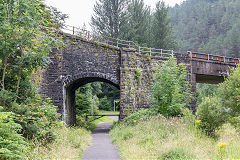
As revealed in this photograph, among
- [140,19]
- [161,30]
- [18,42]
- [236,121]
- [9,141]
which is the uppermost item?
[140,19]

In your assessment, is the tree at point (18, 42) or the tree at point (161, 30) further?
the tree at point (161, 30)

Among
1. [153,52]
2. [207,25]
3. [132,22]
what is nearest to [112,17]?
[132,22]

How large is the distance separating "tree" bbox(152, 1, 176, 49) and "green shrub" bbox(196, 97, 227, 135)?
30.6 meters

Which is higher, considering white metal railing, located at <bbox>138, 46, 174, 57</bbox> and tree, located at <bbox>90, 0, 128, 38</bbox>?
tree, located at <bbox>90, 0, 128, 38</bbox>

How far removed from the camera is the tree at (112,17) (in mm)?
35875

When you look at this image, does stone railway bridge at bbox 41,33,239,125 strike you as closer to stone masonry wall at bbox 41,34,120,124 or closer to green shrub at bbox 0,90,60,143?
stone masonry wall at bbox 41,34,120,124

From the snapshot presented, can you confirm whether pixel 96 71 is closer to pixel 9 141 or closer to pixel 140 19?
pixel 9 141

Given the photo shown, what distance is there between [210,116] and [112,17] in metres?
30.1

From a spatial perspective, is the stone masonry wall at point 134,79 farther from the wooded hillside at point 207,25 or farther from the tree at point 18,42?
the wooded hillside at point 207,25

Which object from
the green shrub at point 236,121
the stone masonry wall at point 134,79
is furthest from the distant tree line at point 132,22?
the green shrub at point 236,121

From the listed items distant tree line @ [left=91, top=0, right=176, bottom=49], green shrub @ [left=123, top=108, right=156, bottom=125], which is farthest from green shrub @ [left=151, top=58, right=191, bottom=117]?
distant tree line @ [left=91, top=0, right=176, bottom=49]

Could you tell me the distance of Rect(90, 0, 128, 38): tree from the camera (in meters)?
35.9

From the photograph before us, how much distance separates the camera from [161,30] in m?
39.3

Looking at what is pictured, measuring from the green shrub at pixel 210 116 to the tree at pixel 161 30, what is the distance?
30.6m
